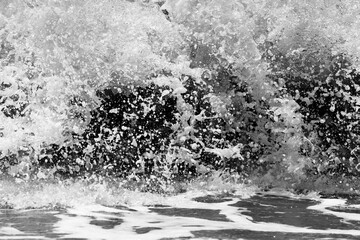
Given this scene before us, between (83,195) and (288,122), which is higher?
(288,122)

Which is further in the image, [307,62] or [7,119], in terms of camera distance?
[307,62]

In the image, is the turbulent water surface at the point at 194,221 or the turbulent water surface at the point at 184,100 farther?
the turbulent water surface at the point at 184,100

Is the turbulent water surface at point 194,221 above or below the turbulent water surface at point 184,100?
below

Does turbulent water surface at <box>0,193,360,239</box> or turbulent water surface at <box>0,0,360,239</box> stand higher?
turbulent water surface at <box>0,0,360,239</box>

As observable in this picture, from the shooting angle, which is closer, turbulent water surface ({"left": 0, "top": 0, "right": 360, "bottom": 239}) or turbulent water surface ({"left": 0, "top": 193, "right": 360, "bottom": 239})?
turbulent water surface ({"left": 0, "top": 193, "right": 360, "bottom": 239})

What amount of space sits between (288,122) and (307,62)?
0.78 meters

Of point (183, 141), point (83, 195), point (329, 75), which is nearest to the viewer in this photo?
point (83, 195)

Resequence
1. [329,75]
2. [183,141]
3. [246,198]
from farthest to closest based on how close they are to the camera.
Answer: [329,75] → [183,141] → [246,198]

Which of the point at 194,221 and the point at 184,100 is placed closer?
the point at 194,221

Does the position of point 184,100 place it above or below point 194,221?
above

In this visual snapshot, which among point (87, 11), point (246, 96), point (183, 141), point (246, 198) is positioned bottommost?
point (246, 198)

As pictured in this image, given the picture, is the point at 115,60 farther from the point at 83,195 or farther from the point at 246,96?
the point at 83,195

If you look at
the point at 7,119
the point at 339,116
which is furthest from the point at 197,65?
the point at 7,119

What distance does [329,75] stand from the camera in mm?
7488
